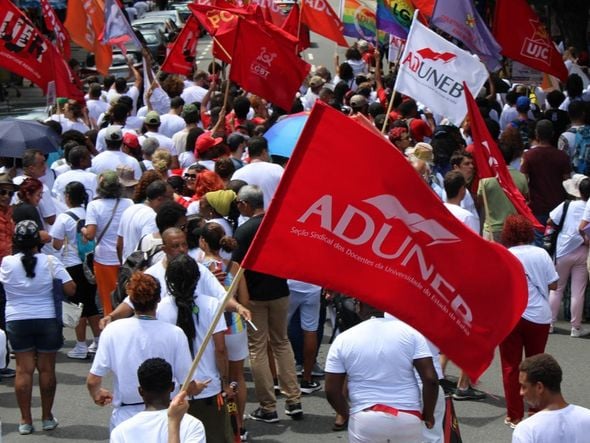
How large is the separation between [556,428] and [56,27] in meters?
12.1

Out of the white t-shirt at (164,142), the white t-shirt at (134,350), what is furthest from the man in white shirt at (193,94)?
the white t-shirt at (134,350)

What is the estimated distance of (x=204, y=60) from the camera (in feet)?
127

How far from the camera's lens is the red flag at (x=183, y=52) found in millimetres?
17188

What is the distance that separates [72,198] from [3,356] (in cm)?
357

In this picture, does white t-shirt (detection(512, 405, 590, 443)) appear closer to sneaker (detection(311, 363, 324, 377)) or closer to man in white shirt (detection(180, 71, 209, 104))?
sneaker (detection(311, 363, 324, 377))

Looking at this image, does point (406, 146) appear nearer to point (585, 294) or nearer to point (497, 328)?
point (585, 294)

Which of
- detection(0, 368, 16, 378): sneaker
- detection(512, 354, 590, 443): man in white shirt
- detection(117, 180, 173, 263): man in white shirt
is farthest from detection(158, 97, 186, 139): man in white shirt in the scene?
detection(512, 354, 590, 443): man in white shirt

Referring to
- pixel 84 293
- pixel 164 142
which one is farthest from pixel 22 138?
pixel 164 142

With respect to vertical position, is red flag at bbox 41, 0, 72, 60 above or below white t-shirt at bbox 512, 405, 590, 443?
above

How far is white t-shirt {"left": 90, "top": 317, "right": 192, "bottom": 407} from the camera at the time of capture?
268 inches

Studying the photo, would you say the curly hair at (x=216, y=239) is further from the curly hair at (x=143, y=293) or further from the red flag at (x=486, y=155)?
the red flag at (x=486, y=155)

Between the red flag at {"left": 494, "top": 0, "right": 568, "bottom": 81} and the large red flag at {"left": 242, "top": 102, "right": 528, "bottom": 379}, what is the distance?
32.2ft

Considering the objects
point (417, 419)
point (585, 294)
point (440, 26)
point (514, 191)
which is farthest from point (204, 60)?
point (417, 419)

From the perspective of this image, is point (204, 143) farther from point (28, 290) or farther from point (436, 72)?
point (28, 290)
